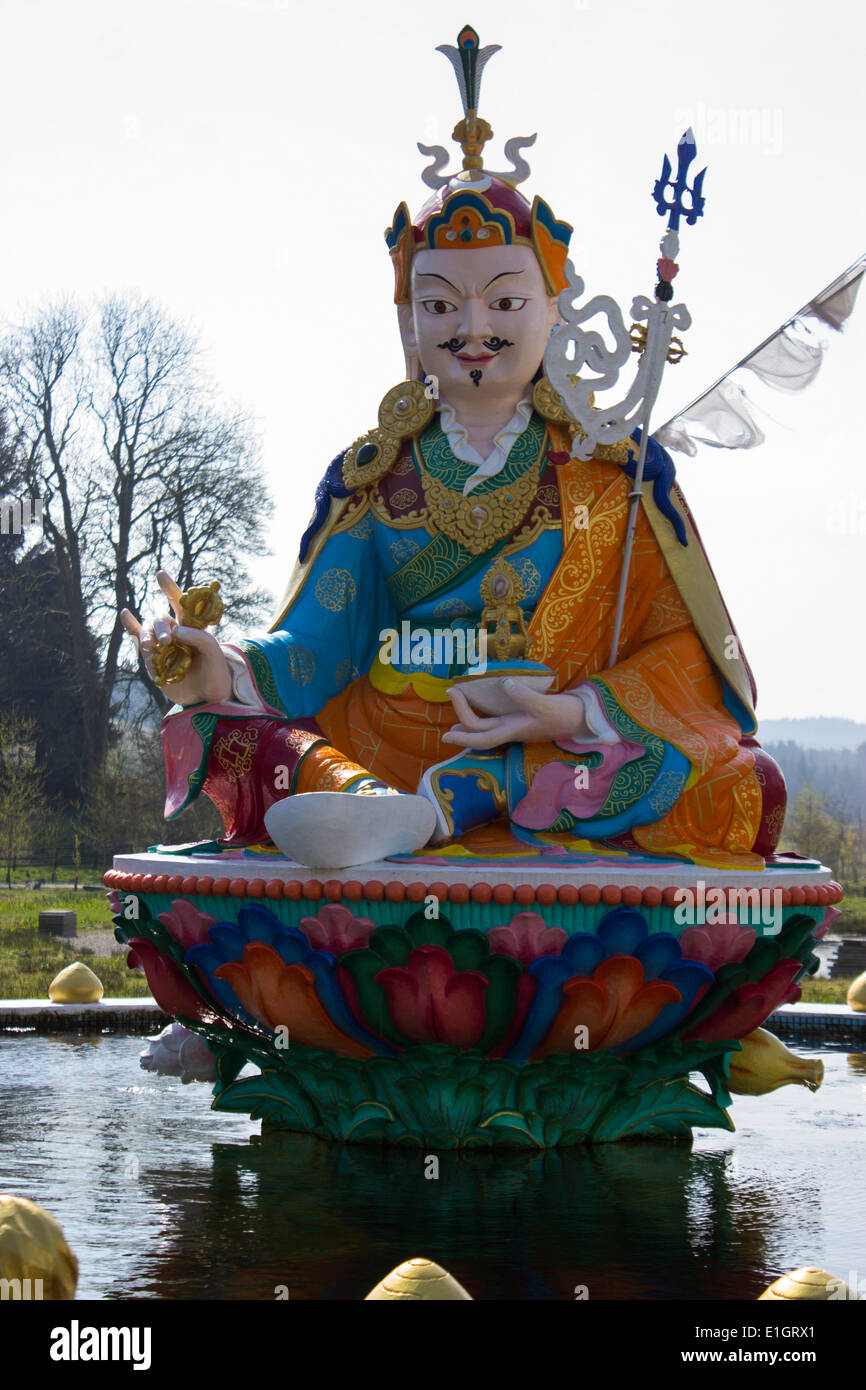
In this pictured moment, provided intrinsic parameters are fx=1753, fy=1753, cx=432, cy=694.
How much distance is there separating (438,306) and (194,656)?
1.98 m

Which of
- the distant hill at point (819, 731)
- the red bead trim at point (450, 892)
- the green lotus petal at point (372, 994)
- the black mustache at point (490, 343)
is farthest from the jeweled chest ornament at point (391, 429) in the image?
the distant hill at point (819, 731)

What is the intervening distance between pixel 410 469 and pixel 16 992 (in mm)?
5846

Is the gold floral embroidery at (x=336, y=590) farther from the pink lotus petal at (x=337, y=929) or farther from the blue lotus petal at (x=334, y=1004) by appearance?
the blue lotus petal at (x=334, y=1004)

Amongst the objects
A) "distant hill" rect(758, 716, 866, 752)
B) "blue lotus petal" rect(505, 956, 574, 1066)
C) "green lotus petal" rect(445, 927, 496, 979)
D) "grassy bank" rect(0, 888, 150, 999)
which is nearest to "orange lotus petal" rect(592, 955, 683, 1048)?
"blue lotus petal" rect(505, 956, 574, 1066)

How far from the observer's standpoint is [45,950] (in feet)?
53.1

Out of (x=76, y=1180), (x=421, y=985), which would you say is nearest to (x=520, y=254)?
(x=421, y=985)

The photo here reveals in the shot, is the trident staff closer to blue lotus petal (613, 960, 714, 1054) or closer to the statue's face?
the statue's face

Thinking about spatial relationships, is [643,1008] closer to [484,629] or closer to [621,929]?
[621,929]

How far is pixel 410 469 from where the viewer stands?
8.02 metres

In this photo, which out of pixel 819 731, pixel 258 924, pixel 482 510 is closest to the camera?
pixel 258 924

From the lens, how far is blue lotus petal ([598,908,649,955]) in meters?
6.73

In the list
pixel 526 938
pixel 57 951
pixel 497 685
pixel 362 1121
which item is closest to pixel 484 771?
pixel 497 685

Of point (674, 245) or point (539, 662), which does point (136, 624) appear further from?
point (674, 245)

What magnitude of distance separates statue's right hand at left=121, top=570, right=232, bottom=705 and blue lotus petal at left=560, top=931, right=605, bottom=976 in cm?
188
